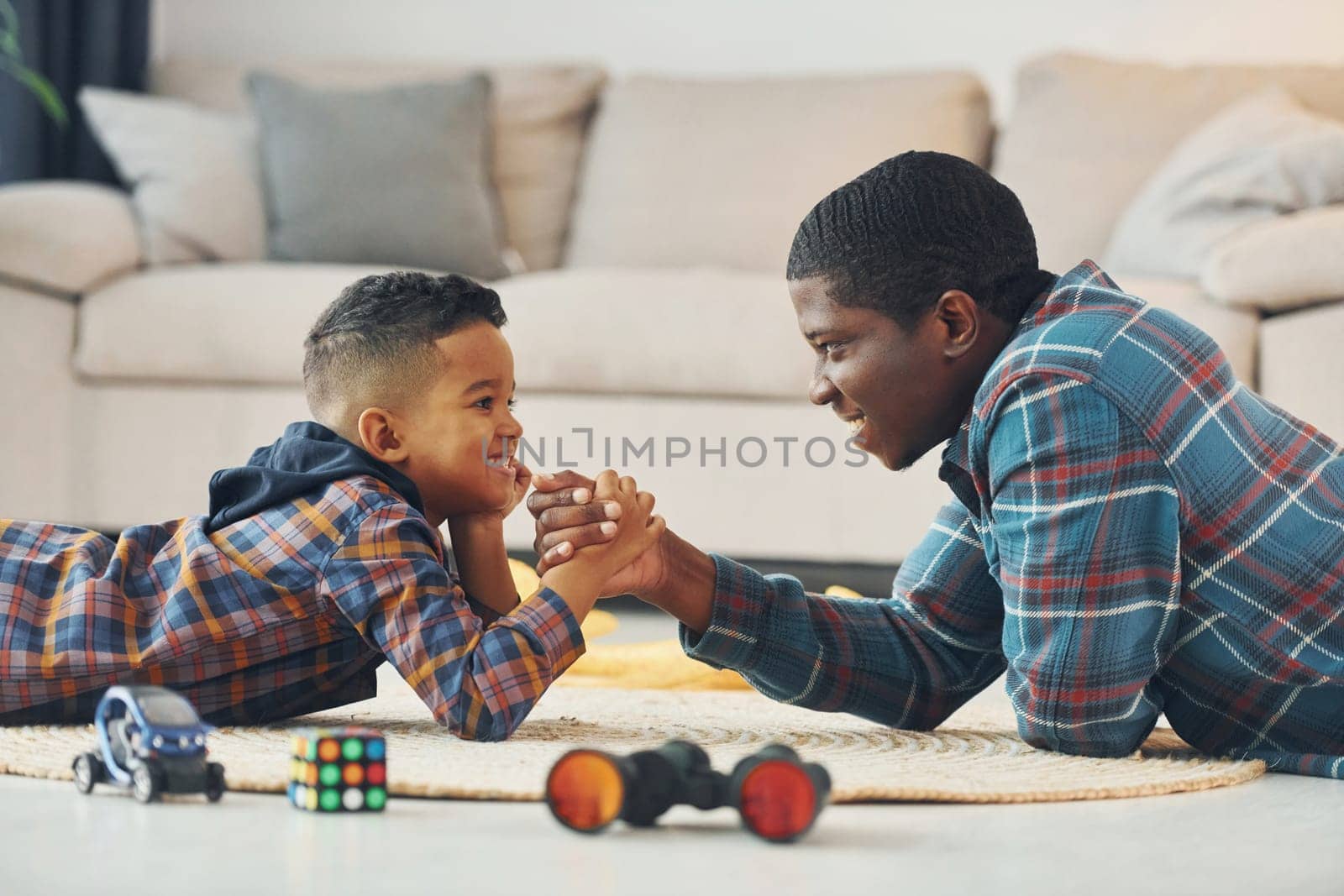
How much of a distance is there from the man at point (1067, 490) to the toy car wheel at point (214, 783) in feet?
1.22

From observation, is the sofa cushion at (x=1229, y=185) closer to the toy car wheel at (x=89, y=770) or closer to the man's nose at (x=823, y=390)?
the man's nose at (x=823, y=390)

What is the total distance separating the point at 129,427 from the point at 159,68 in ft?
4.44

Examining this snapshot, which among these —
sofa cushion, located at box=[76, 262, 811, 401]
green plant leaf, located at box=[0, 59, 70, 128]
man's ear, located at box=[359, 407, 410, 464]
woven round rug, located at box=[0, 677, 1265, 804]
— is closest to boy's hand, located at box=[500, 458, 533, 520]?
man's ear, located at box=[359, 407, 410, 464]

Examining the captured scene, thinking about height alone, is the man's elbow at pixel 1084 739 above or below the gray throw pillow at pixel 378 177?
below

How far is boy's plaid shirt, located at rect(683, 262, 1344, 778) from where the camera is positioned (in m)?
1.19

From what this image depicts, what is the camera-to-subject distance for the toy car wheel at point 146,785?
1022mm

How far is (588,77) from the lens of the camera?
367 cm

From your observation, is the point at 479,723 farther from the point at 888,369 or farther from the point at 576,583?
the point at 888,369

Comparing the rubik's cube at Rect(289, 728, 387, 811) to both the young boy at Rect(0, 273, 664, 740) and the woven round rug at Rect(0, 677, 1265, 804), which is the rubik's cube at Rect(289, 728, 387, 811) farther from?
the young boy at Rect(0, 273, 664, 740)

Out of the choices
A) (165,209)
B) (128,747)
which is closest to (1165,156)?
(165,209)

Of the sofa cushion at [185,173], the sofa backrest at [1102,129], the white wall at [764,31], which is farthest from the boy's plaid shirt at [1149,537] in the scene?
the white wall at [764,31]

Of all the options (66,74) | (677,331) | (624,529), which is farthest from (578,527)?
(66,74)

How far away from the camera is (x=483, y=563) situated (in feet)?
4.87

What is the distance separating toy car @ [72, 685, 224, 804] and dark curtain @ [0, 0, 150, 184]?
2.92m
